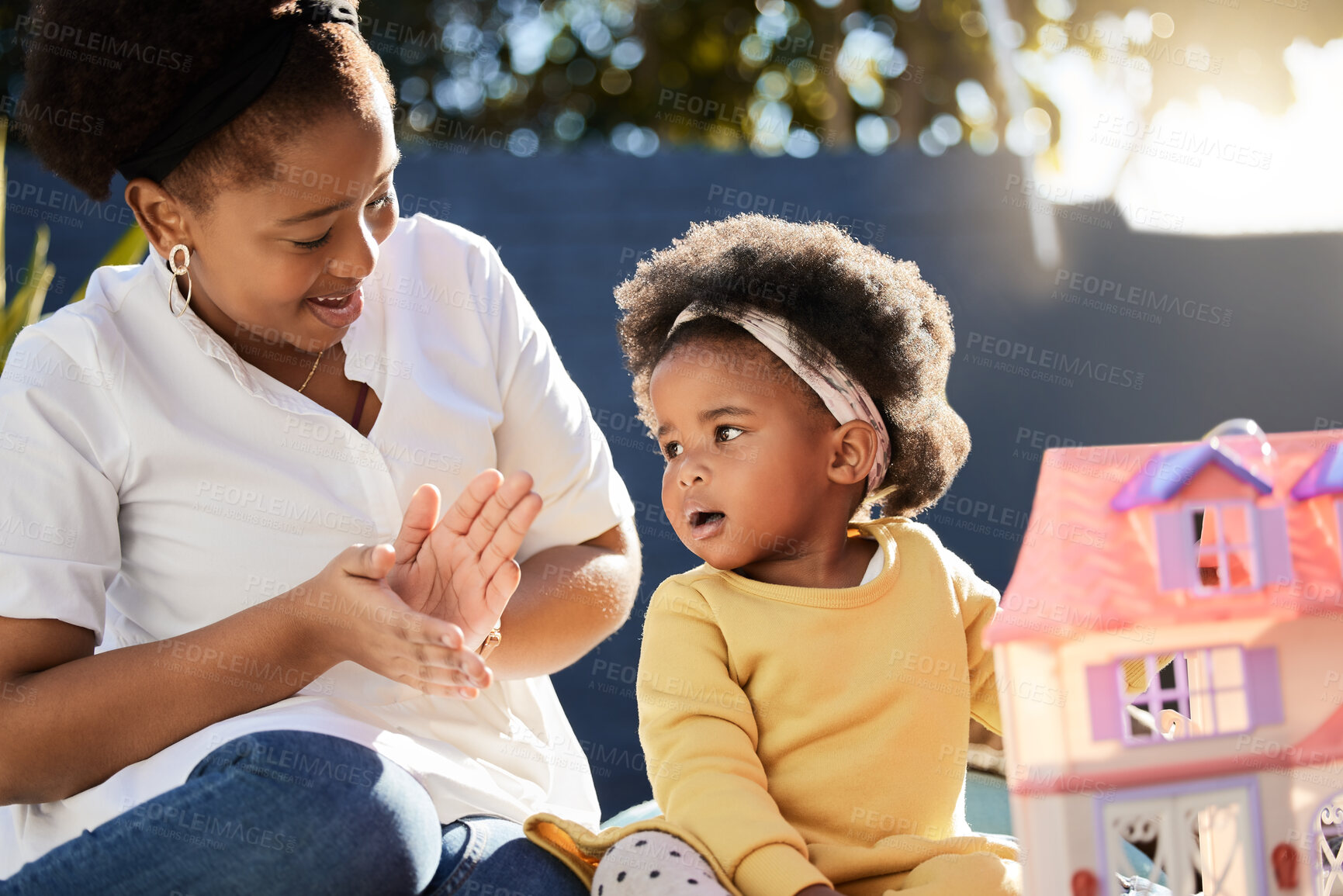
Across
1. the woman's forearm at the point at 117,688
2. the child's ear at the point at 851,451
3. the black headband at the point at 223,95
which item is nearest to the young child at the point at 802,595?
the child's ear at the point at 851,451

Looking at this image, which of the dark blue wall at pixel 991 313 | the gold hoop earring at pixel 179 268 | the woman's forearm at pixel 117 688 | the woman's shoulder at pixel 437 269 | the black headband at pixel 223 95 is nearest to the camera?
the woman's forearm at pixel 117 688

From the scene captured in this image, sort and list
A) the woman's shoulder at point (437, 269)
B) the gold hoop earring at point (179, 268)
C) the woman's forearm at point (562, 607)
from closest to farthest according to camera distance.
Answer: the gold hoop earring at point (179, 268) → the woman's forearm at point (562, 607) → the woman's shoulder at point (437, 269)

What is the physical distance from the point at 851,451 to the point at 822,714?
44 centimetres

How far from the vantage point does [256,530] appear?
189 centimetres

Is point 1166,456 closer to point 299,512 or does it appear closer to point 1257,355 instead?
point 299,512

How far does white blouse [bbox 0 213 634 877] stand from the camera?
66.3 inches

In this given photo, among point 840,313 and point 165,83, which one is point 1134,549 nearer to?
point 840,313

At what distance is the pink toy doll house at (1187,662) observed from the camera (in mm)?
1185

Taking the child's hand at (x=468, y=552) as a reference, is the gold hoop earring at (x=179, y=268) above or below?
above

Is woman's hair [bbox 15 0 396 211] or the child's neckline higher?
woman's hair [bbox 15 0 396 211]

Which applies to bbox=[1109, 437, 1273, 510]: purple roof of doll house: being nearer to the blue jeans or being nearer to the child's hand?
the child's hand

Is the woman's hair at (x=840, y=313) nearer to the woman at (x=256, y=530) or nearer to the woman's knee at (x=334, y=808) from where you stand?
the woman at (x=256, y=530)

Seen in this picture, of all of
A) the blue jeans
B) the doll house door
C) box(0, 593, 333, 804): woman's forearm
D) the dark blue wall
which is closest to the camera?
the doll house door

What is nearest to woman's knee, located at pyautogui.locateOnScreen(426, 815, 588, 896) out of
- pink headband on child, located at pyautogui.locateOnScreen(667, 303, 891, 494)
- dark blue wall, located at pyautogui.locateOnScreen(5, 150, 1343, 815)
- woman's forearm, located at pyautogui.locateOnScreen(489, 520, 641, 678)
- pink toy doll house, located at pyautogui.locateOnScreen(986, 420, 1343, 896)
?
woman's forearm, located at pyautogui.locateOnScreen(489, 520, 641, 678)
